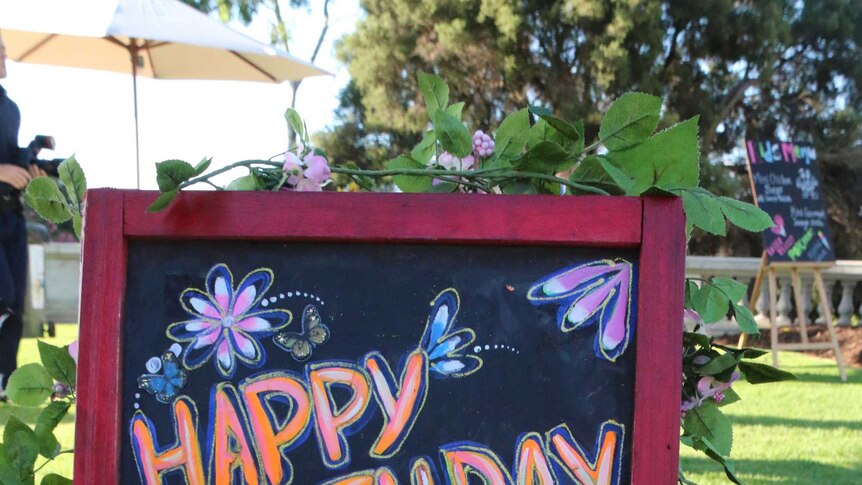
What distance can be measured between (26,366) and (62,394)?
59 mm

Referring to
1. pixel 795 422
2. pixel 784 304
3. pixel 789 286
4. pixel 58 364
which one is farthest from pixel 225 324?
pixel 789 286

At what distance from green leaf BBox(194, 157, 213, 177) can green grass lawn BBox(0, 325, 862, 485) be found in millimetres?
2190

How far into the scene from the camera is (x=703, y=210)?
0.85 meters

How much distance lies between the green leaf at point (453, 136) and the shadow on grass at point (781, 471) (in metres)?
2.23

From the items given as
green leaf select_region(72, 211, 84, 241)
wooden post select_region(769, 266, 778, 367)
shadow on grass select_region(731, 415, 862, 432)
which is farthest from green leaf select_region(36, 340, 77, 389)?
wooden post select_region(769, 266, 778, 367)

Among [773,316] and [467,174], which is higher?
[467,174]

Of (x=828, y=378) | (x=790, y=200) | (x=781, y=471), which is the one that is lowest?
(x=781, y=471)

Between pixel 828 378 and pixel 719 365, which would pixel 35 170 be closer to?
pixel 719 365

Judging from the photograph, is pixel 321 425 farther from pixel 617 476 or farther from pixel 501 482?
pixel 617 476

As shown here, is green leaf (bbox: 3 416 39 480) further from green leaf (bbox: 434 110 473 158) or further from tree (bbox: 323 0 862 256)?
tree (bbox: 323 0 862 256)

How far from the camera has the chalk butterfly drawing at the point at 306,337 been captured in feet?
2.69

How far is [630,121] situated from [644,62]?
43.1 feet

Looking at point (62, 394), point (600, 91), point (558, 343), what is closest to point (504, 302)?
point (558, 343)

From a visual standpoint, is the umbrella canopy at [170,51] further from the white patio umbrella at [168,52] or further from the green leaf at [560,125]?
the green leaf at [560,125]
